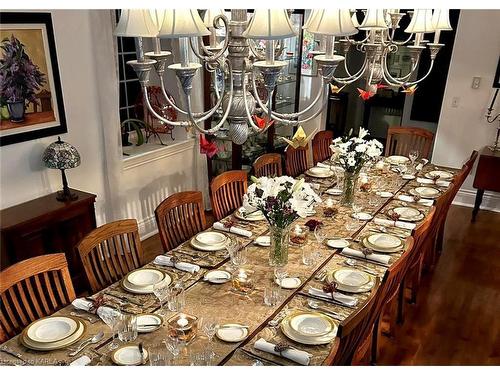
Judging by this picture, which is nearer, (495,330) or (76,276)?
(495,330)

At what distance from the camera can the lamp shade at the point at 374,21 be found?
7.23 feet

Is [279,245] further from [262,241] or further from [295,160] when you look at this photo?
[295,160]

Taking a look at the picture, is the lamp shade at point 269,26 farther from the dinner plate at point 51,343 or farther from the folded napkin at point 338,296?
the dinner plate at point 51,343

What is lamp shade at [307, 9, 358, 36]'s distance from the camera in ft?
5.11

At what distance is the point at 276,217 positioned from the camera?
80.3 inches

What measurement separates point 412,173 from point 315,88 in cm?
205

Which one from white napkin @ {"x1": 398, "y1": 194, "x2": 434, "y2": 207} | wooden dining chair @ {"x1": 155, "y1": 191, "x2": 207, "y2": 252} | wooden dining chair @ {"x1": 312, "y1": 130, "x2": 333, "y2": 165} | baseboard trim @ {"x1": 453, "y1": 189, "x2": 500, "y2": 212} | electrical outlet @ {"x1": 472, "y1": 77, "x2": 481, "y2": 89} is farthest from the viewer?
baseboard trim @ {"x1": 453, "y1": 189, "x2": 500, "y2": 212}

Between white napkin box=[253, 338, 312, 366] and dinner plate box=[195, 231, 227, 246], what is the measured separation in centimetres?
80

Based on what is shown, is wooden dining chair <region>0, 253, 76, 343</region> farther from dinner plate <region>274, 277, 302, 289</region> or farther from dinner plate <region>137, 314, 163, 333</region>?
dinner plate <region>274, 277, 302, 289</region>

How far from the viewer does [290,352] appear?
5.16 feet

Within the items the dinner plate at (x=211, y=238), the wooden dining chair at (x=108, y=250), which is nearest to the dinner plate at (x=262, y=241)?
the dinner plate at (x=211, y=238)

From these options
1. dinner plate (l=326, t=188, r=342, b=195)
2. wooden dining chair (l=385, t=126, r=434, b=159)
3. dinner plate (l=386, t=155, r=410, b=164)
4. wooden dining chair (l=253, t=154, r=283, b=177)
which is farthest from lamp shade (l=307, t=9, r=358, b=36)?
wooden dining chair (l=385, t=126, r=434, b=159)
